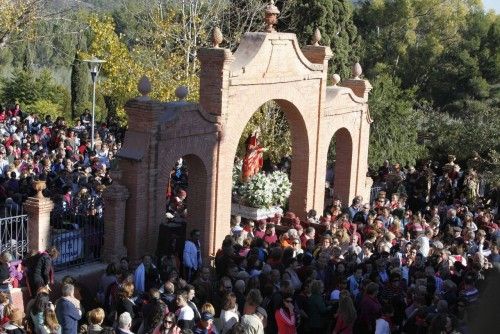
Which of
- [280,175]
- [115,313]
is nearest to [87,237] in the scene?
[115,313]

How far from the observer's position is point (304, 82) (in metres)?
16.4

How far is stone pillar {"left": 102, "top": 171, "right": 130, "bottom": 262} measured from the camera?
12.2 metres

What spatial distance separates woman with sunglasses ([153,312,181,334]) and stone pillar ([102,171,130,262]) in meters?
4.55

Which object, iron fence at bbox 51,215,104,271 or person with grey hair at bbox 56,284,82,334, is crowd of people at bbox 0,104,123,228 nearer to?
iron fence at bbox 51,215,104,271

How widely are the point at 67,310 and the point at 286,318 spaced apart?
2.70 m

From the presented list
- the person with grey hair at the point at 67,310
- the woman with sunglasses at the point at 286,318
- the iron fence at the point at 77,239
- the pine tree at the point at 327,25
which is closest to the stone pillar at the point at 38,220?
the iron fence at the point at 77,239

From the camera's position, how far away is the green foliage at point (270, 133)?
951 inches

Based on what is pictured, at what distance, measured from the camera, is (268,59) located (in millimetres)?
14977

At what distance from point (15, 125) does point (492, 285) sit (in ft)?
80.3

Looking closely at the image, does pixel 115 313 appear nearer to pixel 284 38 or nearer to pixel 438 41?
pixel 284 38

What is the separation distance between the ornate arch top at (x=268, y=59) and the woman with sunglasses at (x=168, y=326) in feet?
22.8

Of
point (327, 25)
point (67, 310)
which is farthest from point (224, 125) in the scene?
point (327, 25)

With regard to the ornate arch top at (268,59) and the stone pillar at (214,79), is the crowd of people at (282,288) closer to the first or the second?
the stone pillar at (214,79)

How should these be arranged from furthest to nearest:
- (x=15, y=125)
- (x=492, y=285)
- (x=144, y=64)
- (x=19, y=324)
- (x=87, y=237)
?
(x=144, y=64) → (x=15, y=125) → (x=87, y=237) → (x=19, y=324) → (x=492, y=285)
